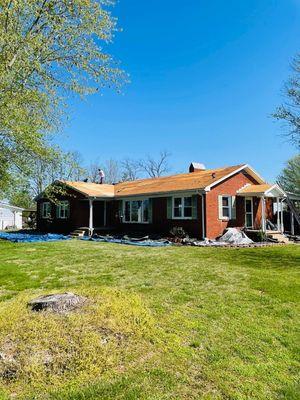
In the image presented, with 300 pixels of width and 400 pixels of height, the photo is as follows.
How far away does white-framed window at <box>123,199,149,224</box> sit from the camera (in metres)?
20.5

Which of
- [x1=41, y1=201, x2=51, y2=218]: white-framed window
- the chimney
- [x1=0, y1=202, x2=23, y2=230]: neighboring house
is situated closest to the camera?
the chimney

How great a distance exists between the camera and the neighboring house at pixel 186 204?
17594 millimetres

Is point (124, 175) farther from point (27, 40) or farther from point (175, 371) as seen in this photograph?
point (175, 371)

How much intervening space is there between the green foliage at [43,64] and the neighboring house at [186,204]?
327 inches

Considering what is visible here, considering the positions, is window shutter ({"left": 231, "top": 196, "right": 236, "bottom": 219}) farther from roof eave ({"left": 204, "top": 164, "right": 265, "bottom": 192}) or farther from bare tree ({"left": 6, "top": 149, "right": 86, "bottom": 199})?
bare tree ({"left": 6, "top": 149, "right": 86, "bottom": 199})

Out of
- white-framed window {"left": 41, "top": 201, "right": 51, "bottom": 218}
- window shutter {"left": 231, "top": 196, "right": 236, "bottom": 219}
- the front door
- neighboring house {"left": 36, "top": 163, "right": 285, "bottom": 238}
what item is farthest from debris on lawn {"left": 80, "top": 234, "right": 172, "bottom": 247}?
white-framed window {"left": 41, "top": 201, "right": 51, "bottom": 218}

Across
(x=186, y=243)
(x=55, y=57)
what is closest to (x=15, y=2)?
(x=55, y=57)

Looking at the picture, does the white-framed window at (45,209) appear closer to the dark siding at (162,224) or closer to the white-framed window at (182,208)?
the dark siding at (162,224)

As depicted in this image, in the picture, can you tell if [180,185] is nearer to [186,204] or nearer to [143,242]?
[186,204]

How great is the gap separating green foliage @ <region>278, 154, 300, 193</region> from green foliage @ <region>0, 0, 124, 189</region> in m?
24.8

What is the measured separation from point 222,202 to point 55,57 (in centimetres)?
1214

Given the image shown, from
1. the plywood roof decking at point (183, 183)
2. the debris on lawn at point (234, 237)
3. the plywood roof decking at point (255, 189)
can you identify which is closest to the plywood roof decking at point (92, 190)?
the plywood roof decking at point (183, 183)

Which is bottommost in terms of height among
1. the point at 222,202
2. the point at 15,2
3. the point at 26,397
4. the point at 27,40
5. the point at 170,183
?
the point at 26,397

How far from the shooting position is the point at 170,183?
67.2 ft
